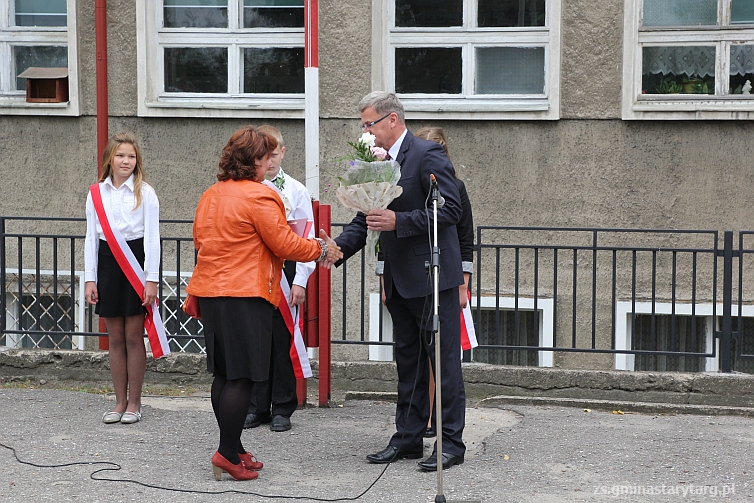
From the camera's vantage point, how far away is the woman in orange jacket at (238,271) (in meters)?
5.02

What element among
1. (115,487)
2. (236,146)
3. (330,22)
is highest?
(330,22)

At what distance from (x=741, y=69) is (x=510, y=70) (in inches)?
85.6

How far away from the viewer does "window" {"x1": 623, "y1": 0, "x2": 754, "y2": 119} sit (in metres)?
9.08

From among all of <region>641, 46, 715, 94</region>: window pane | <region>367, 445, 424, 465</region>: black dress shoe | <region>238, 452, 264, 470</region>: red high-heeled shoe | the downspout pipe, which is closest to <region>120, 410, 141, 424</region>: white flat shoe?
<region>238, 452, 264, 470</region>: red high-heeled shoe

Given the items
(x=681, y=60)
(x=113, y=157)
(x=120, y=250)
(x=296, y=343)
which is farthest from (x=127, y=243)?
(x=681, y=60)

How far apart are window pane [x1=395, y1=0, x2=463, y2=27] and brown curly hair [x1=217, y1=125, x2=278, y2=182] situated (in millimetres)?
4889

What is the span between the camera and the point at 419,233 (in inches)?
206

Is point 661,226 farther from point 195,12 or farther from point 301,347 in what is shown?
point 195,12

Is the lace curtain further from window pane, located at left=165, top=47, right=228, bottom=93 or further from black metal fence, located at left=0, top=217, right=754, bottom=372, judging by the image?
window pane, located at left=165, top=47, right=228, bottom=93

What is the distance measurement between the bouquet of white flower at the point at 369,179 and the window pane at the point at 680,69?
193 inches

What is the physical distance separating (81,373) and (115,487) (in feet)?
9.96

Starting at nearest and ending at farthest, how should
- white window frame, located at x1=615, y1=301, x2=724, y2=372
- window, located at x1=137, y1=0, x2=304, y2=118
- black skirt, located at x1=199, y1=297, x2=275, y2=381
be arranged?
1. black skirt, located at x1=199, y1=297, x2=275, y2=381
2. white window frame, located at x1=615, y1=301, x2=724, y2=372
3. window, located at x1=137, y1=0, x2=304, y2=118

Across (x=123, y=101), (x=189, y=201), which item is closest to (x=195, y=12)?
(x=123, y=101)

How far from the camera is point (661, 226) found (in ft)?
30.1
